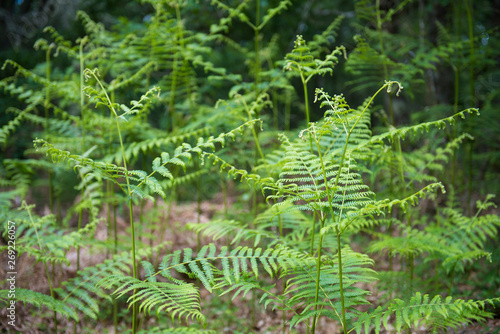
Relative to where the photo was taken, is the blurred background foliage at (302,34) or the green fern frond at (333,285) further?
the blurred background foliage at (302,34)

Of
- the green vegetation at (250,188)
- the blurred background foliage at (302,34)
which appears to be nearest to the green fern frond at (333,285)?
the green vegetation at (250,188)

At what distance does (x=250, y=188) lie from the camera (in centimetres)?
369

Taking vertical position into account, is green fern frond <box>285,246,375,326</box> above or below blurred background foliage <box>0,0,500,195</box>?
below

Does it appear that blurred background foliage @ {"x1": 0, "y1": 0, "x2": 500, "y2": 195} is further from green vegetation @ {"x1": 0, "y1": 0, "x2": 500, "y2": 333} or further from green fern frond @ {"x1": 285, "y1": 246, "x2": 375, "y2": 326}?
green fern frond @ {"x1": 285, "y1": 246, "x2": 375, "y2": 326}

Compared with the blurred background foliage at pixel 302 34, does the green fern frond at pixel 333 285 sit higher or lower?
lower

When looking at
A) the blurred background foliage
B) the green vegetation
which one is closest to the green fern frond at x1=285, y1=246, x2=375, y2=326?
the green vegetation

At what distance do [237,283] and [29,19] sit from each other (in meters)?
6.31

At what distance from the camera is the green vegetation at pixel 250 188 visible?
1732 mm

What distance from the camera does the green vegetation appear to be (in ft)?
5.68

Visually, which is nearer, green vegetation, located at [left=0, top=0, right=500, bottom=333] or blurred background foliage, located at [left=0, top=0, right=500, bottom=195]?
green vegetation, located at [left=0, top=0, right=500, bottom=333]

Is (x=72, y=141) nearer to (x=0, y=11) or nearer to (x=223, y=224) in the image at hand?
(x=223, y=224)

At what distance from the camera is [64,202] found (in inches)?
213

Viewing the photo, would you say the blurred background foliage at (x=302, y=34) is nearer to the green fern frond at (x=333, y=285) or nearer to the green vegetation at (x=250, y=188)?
the green vegetation at (x=250, y=188)

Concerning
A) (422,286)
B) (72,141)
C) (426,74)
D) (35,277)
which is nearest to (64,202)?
(35,277)
